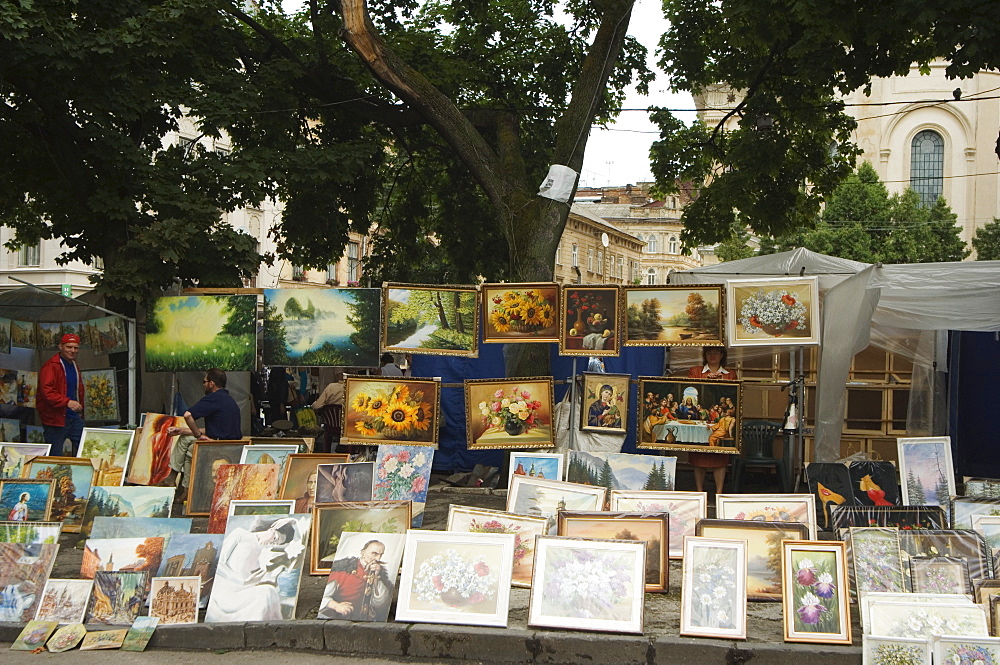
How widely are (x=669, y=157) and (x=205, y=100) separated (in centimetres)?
751

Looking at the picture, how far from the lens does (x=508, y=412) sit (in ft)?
31.5

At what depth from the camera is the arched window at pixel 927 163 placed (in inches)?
2402

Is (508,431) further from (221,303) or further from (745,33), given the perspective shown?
(745,33)

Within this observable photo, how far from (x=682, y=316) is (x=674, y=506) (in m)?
2.23

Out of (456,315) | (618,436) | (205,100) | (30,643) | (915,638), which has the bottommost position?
(30,643)

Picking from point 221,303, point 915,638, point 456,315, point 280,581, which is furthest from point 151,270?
point 915,638

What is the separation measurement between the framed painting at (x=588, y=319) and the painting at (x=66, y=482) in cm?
463

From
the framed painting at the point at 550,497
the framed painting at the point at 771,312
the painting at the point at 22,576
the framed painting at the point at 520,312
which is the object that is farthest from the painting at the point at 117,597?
the framed painting at the point at 771,312

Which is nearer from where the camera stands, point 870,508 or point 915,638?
point 915,638

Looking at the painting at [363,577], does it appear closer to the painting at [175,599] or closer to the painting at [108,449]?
the painting at [175,599]

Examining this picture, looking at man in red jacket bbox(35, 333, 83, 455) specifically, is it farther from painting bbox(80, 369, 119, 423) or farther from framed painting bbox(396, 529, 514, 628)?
framed painting bbox(396, 529, 514, 628)

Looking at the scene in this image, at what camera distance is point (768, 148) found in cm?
1392

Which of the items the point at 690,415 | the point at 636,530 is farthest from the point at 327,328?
the point at 636,530

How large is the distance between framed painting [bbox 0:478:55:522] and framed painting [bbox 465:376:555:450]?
3.85 m
